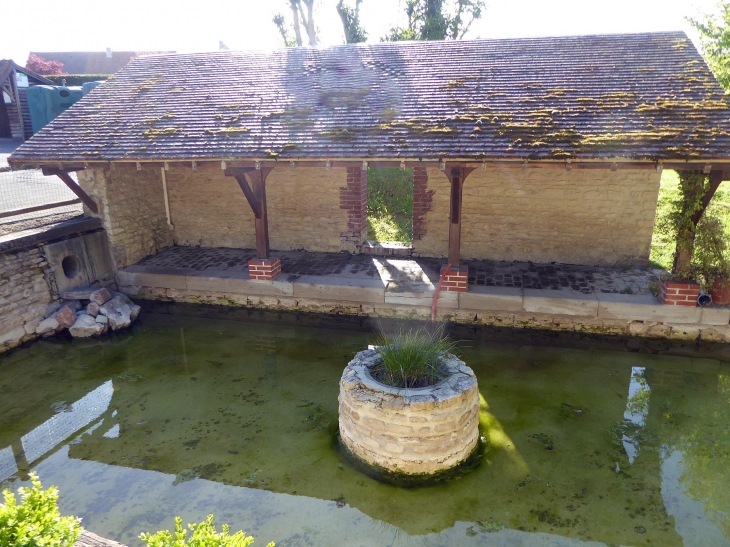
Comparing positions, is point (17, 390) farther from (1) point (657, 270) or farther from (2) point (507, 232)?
(1) point (657, 270)

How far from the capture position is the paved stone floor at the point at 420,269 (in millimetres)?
7453

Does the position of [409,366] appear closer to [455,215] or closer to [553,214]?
[455,215]

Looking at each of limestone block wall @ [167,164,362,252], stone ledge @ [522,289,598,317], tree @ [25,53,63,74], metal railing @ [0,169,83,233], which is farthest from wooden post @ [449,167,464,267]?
tree @ [25,53,63,74]

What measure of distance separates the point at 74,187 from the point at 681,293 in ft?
29.8

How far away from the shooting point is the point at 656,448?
4.56 metres

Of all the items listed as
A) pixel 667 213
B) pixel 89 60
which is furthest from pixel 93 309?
pixel 89 60

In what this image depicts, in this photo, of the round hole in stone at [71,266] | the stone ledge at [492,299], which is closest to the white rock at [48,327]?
the round hole in stone at [71,266]

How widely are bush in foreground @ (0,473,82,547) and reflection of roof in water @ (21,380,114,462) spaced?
296 cm

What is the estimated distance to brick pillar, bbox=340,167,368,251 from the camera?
29.1 feet

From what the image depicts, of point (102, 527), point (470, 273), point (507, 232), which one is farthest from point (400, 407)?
point (507, 232)

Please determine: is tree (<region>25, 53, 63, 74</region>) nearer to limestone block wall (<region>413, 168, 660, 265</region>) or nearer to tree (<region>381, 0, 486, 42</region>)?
tree (<region>381, 0, 486, 42</region>)

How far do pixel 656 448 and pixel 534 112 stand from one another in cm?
445

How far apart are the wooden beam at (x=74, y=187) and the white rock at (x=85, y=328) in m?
2.06

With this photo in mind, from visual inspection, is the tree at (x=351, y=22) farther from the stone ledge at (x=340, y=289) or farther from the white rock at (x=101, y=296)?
the white rock at (x=101, y=296)
